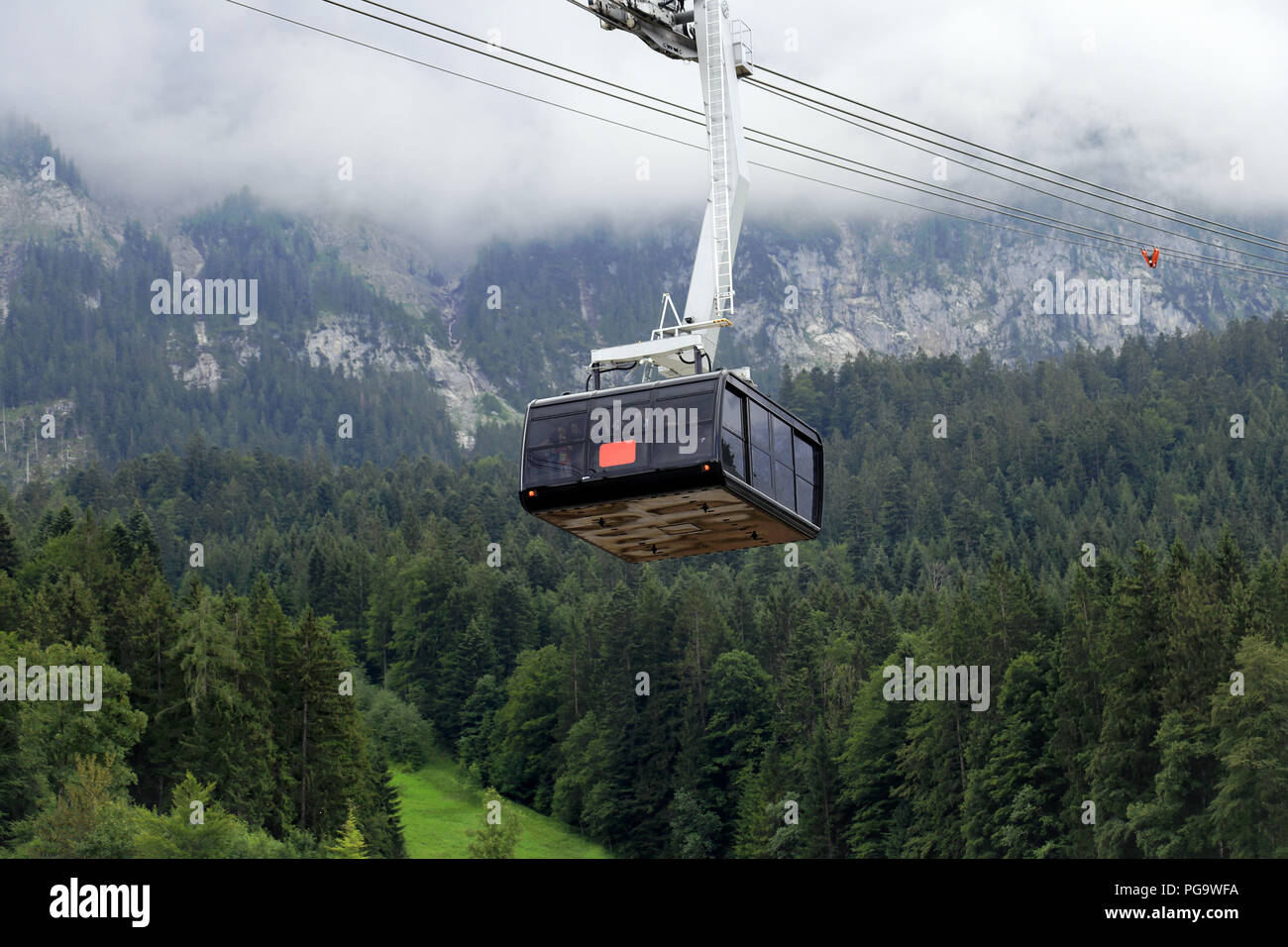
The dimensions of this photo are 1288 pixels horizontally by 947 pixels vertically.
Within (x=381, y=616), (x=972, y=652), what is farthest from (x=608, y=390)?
(x=381, y=616)

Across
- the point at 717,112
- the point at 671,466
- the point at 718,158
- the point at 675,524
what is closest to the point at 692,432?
the point at 671,466

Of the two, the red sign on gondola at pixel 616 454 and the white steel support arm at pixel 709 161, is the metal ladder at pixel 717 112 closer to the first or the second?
the white steel support arm at pixel 709 161

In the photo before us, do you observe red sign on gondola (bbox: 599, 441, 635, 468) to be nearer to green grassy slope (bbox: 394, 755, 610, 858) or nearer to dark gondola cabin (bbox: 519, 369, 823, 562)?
dark gondola cabin (bbox: 519, 369, 823, 562)

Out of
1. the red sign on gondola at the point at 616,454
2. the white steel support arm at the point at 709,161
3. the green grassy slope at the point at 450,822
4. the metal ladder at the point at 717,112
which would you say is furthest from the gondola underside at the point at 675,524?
the green grassy slope at the point at 450,822

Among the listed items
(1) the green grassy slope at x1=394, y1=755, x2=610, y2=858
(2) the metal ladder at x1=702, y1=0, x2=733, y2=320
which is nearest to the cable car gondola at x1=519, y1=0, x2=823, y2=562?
(2) the metal ladder at x1=702, y1=0, x2=733, y2=320
